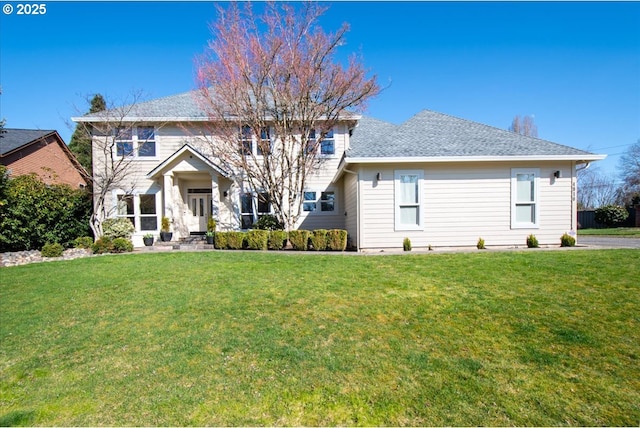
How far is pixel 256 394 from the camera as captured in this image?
2814 millimetres

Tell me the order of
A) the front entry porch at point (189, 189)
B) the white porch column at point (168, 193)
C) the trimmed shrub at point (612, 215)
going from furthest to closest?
the trimmed shrub at point (612, 215) < the white porch column at point (168, 193) < the front entry porch at point (189, 189)

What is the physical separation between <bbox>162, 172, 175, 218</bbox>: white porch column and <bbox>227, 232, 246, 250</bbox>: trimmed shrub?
3.83m

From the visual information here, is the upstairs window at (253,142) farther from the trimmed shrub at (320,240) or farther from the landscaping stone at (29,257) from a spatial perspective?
the landscaping stone at (29,257)

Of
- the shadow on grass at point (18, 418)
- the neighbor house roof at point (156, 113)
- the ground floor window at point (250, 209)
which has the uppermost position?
the neighbor house roof at point (156, 113)

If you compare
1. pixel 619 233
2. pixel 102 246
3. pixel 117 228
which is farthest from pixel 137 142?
pixel 619 233

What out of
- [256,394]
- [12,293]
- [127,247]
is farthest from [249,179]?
[256,394]

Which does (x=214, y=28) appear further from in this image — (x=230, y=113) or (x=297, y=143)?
(x=297, y=143)

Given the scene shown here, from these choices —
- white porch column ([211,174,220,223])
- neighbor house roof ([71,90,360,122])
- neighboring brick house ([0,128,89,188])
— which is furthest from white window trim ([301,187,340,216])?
neighboring brick house ([0,128,89,188])

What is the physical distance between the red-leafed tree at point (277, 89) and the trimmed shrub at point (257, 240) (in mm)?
1891

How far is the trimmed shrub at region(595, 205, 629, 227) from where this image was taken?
23.5 metres

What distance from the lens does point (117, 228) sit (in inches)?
510

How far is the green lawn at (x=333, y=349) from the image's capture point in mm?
2613

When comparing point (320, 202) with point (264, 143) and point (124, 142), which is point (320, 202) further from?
point (124, 142)

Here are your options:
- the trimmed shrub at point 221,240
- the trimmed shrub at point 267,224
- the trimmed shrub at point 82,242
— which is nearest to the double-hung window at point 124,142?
the trimmed shrub at point 82,242
